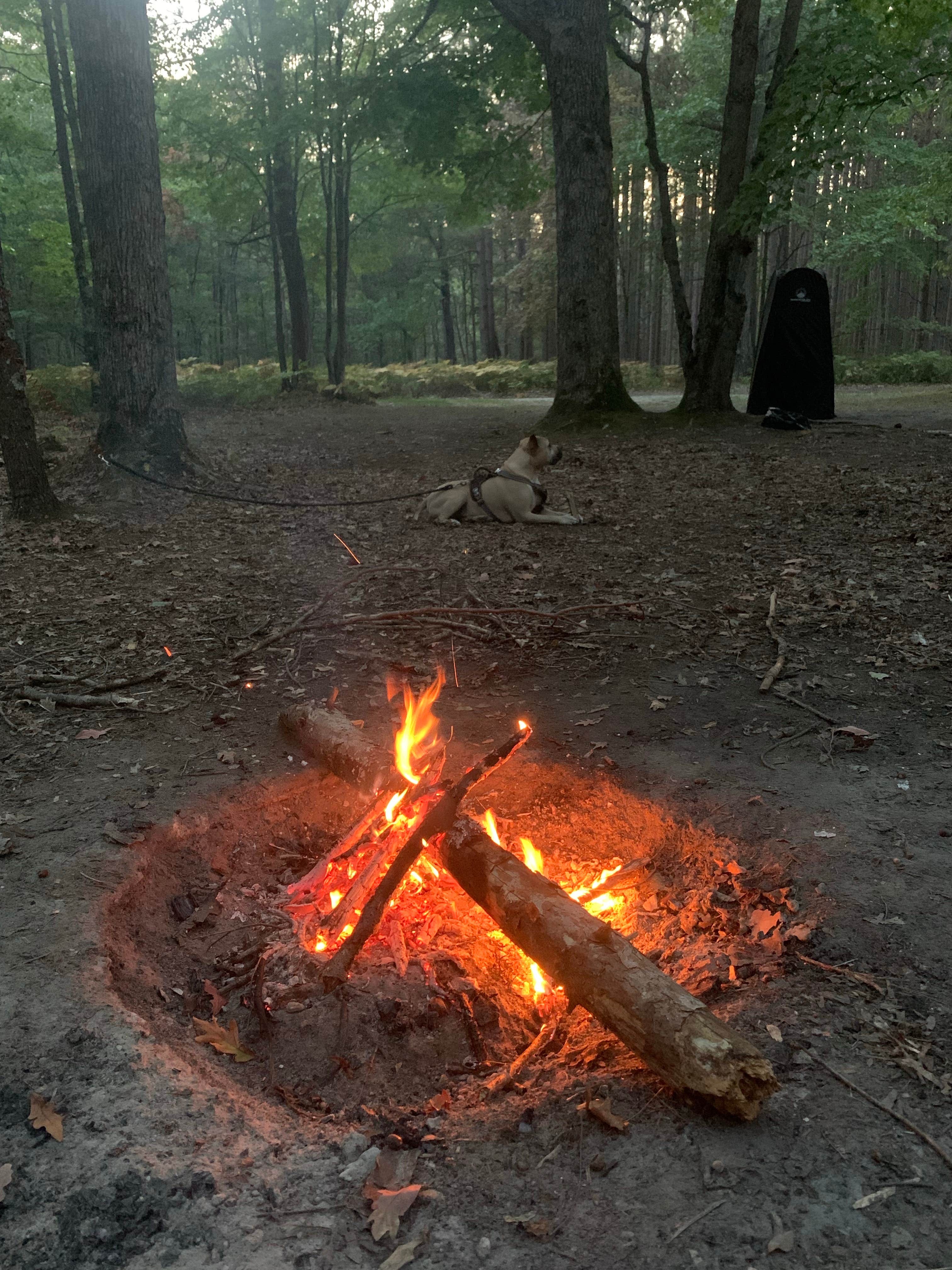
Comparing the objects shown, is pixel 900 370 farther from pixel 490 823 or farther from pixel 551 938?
pixel 551 938

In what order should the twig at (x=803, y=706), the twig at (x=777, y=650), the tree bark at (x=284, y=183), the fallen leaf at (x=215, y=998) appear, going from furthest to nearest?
the tree bark at (x=284, y=183)
the twig at (x=777, y=650)
the twig at (x=803, y=706)
the fallen leaf at (x=215, y=998)

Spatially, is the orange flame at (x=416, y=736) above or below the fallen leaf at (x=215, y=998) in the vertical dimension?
above

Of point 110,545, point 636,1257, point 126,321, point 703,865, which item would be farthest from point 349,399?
point 636,1257

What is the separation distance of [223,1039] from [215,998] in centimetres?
23

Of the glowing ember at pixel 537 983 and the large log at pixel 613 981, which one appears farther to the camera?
the glowing ember at pixel 537 983

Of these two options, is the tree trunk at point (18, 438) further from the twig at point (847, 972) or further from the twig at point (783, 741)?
the twig at point (847, 972)

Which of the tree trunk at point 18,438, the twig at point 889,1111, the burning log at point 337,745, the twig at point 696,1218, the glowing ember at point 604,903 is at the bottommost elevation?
the glowing ember at point 604,903

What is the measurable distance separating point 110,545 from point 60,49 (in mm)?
14641

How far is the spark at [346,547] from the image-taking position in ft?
26.5

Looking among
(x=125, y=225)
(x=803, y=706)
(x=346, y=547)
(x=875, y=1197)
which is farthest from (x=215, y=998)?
(x=125, y=225)

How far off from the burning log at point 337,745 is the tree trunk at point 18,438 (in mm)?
5458

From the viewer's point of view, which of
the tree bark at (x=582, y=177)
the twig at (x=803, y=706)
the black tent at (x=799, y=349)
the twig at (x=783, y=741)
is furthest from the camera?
the black tent at (x=799, y=349)

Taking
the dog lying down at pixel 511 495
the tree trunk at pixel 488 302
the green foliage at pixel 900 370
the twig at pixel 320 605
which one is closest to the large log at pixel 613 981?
the twig at pixel 320 605

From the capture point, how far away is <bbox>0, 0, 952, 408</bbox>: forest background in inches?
623
